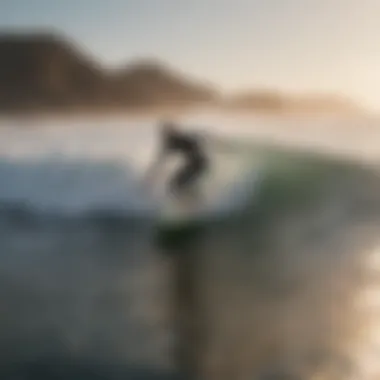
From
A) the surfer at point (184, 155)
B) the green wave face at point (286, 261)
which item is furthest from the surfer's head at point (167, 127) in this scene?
the green wave face at point (286, 261)

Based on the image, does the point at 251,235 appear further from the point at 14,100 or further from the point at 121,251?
the point at 14,100

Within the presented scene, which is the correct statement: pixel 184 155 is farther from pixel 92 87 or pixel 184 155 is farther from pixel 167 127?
pixel 92 87

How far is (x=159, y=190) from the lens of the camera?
0.99 meters

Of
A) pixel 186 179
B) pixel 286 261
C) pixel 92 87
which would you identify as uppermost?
pixel 92 87

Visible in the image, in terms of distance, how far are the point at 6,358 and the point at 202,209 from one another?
13.7 inches

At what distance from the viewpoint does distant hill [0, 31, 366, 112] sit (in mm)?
1006

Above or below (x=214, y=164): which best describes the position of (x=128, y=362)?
below

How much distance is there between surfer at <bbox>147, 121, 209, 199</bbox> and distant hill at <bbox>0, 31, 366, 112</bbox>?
1.8 inches

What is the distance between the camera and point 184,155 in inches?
39.2

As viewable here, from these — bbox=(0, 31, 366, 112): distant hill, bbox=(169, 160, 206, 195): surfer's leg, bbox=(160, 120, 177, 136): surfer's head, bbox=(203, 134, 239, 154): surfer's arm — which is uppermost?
bbox=(0, 31, 366, 112): distant hill

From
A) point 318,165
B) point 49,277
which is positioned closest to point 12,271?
point 49,277

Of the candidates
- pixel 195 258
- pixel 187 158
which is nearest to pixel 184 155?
pixel 187 158

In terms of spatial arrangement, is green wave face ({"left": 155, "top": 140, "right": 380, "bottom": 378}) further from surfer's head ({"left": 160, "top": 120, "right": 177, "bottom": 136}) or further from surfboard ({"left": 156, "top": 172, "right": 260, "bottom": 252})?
surfer's head ({"left": 160, "top": 120, "right": 177, "bottom": 136})

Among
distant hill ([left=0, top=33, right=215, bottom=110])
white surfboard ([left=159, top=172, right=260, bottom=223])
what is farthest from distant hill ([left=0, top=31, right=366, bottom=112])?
white surfboard ([left=159, top=172, right=260, bottom=223])
